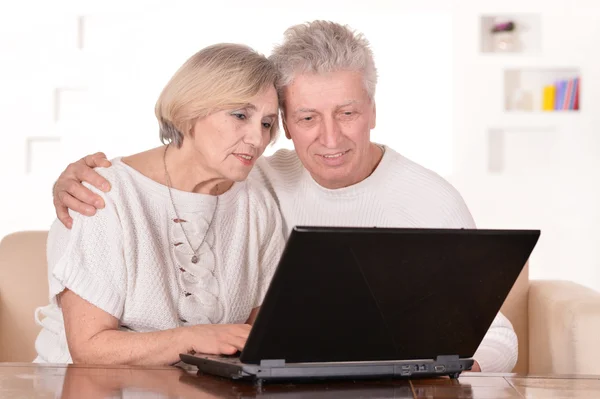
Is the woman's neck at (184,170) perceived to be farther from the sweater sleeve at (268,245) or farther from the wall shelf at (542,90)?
the wall shelf at (542,90)

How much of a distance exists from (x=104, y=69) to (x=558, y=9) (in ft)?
9.73

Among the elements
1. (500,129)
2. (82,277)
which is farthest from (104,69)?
(82,277)

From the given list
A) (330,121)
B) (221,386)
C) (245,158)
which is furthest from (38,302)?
(221,386)

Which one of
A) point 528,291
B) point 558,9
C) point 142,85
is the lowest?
point 528,291

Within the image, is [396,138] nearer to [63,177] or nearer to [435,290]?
[63,177]

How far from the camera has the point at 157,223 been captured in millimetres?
1967

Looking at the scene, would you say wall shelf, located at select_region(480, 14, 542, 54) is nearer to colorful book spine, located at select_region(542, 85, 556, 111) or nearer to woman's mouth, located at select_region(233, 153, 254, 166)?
colorful book spine, located at select_region(542, 85, 556, 111)

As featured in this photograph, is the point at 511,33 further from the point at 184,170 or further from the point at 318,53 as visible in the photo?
the point at 184,170

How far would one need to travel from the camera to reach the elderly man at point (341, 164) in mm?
2086

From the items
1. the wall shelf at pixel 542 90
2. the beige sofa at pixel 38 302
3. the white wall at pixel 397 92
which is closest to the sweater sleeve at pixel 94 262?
the beige sofa at pixel 38 302

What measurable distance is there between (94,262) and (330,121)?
25.6 inches

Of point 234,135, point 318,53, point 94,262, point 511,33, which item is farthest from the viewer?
point 511,33

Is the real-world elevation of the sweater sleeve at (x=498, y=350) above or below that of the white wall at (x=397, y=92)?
below

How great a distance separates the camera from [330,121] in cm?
211
